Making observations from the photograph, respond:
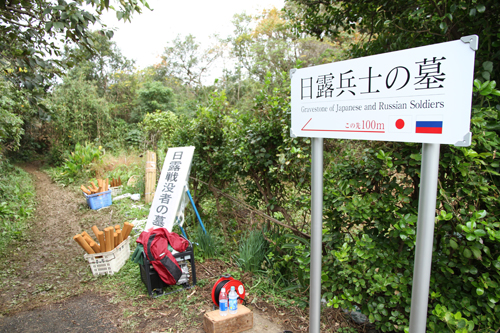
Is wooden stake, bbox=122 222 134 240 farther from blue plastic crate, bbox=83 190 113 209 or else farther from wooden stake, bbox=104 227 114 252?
blue plastic crate, bbox=83 190 113 209

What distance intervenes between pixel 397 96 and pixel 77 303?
3596 millimetres

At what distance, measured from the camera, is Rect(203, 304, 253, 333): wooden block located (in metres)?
2.47

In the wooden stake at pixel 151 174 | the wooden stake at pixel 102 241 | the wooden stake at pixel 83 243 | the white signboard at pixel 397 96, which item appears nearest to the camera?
the white signboard at pixel 397 96

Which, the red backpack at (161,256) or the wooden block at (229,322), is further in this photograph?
the red backpack at (161,256)

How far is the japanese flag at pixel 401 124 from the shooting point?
→ 139 centimetres

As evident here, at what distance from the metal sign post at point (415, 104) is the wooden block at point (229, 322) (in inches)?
58.1

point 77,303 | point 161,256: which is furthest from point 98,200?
point 161,256

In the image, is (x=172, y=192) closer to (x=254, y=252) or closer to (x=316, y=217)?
(x=254, y=252)

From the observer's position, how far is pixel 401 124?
4.67 feet

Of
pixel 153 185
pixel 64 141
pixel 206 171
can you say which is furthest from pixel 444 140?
pixel 64 141

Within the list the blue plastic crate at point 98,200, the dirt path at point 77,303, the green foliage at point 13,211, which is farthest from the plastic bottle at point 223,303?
the blue plastic crate at point 98,200

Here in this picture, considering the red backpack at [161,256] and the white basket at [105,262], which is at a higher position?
the red backpack at [161,256]

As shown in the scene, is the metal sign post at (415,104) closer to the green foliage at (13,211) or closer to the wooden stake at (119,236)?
the wooden stake at (119,236)

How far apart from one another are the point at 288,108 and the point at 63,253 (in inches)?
171
